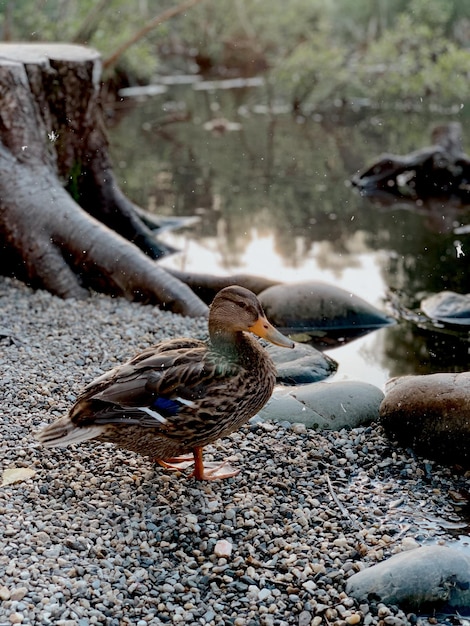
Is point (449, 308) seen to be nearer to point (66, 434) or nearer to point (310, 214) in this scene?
point (310, 214)

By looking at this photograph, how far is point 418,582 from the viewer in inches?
130

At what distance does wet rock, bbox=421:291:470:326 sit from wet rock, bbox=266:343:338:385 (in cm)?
169

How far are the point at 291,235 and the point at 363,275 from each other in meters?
1.81

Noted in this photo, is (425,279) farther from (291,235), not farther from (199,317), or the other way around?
(199,317)

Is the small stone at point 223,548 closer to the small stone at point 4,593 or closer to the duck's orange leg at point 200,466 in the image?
the duck's orange leg at point 200,466

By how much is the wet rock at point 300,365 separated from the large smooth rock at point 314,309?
97cm

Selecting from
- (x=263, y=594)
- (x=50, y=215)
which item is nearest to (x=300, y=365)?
(x=263, y=594)

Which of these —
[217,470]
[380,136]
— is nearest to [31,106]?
[217,470]

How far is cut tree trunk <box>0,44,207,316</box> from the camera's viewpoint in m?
6.78

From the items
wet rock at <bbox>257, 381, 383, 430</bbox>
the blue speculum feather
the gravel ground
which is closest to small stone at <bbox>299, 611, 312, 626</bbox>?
the gravel ground

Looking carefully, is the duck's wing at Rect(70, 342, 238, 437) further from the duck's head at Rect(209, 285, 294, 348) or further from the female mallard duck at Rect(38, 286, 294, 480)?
the duck's head at Rect(209, 285, 294, 348)

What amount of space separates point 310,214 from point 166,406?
25.7 feet

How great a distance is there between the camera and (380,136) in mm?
17250

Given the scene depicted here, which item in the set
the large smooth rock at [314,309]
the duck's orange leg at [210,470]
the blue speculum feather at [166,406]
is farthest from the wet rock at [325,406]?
the large smooth rock at [314,309]
